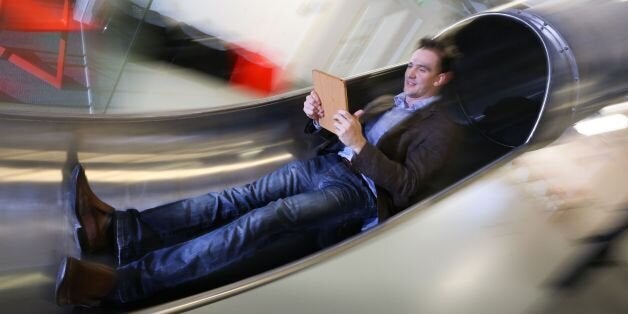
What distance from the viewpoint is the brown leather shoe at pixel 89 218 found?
4.03ft

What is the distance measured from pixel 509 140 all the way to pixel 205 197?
2.95ft

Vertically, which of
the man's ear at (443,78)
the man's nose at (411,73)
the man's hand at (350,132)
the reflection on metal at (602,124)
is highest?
the reflection on metal at (602,124)

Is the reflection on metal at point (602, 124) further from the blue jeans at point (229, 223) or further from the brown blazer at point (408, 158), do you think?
the blue jeans at point (229, 223)

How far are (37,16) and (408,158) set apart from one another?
2.11 meters

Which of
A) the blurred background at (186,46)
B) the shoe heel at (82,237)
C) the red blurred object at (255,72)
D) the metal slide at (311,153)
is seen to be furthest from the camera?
the red blurred object at (255,72)

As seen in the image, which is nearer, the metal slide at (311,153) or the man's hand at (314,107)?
the metal slide at (311,153)

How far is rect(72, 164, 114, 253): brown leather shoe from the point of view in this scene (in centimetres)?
123

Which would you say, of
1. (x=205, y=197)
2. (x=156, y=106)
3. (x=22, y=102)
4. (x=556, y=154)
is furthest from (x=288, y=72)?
(x=556, y=154)

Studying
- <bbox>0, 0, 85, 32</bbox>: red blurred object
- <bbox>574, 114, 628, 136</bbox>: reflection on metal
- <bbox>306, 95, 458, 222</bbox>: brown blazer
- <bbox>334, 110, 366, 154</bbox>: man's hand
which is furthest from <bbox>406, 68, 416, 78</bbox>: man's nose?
<bbox>0, 0, 85, 32</bbox>: red blurred object

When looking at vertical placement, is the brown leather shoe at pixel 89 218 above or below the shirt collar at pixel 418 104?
below

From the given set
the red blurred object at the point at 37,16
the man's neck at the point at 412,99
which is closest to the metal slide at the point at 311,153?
the man's neck at the point at 412,99

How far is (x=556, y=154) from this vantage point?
1.05 metres

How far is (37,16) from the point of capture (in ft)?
7.91

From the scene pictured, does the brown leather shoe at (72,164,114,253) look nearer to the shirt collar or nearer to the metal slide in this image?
the metal slide
